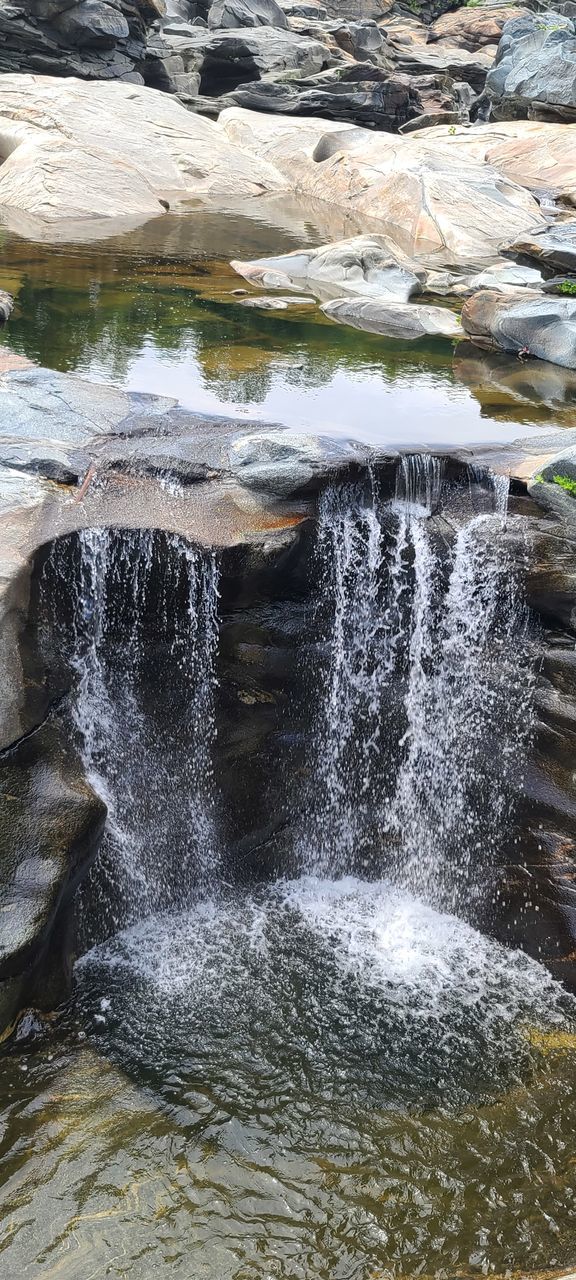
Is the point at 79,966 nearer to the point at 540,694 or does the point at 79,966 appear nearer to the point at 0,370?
the point at 540,694

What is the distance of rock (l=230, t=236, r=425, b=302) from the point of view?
11.4 metres

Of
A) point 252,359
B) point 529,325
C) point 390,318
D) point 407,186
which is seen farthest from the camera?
point 407,186

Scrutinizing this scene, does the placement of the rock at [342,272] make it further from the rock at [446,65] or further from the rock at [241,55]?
the rock at [446,65]

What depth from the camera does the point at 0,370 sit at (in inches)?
286

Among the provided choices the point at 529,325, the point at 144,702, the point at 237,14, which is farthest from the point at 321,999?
the point at 237,14

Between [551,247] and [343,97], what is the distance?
42.2 feet

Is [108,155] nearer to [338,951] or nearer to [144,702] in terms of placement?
[144,702]

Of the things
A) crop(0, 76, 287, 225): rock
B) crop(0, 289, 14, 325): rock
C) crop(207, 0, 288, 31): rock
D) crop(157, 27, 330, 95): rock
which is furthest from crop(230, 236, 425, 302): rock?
crop(207, 0, 288, 31): rock

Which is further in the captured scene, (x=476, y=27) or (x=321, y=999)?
(x=476, y=27)

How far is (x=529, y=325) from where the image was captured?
31.6 ft

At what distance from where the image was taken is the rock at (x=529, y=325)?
9461 millimetres

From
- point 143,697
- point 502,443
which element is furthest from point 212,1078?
point 502,443

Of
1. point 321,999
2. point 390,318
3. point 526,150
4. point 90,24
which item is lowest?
point 321,999

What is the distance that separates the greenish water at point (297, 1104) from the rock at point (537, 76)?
56.0ft
